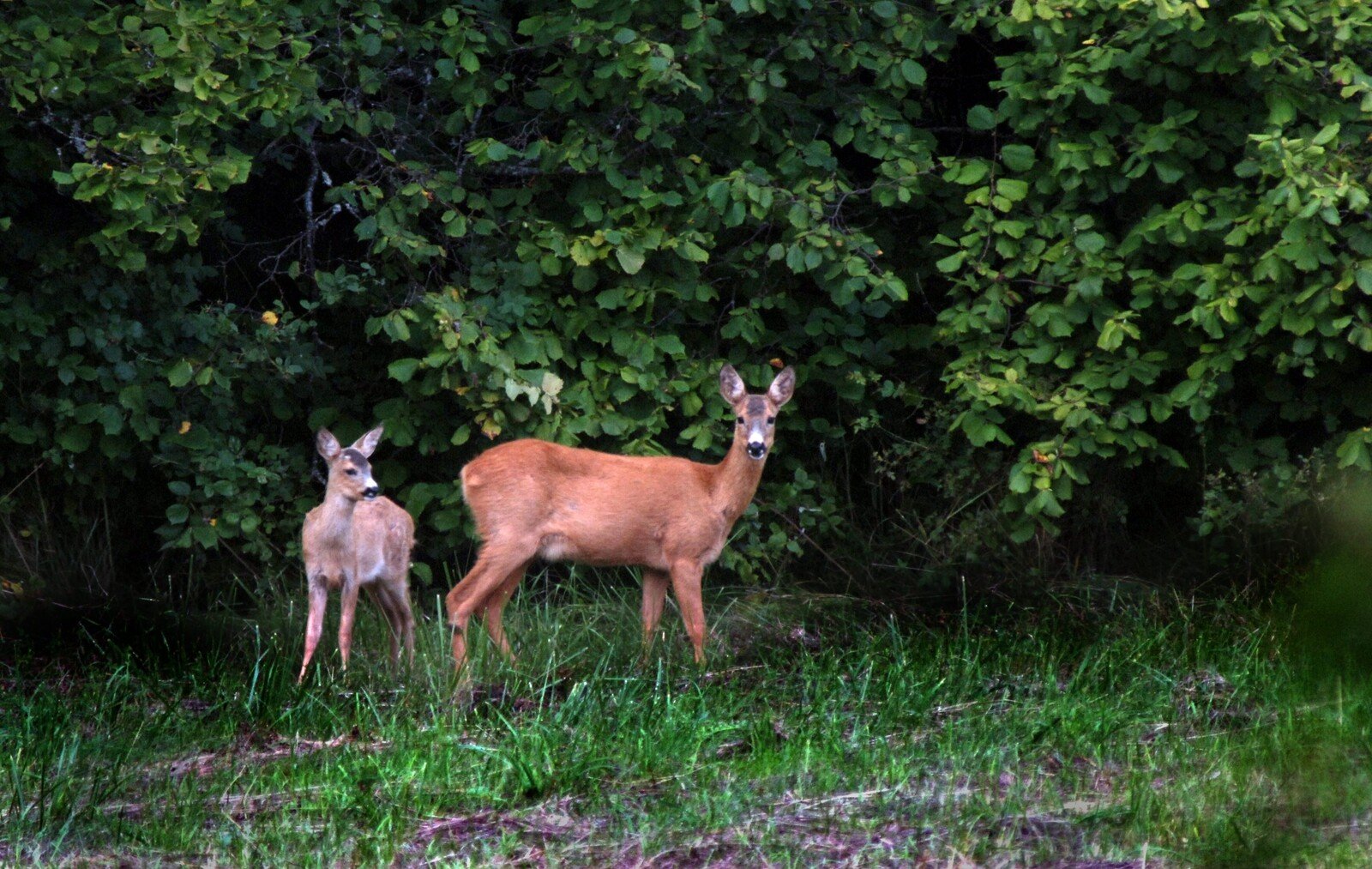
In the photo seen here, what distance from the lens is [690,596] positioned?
259 inches

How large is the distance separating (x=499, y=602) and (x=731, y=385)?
1.31 meters

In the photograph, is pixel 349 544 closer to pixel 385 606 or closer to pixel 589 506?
pixel 385 606

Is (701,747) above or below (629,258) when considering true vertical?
below

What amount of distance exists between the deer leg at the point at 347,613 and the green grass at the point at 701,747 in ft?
0.26

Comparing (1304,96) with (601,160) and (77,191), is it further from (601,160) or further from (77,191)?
(77,191)

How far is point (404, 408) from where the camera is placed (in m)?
7.37

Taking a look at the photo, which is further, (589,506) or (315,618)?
(589,506)

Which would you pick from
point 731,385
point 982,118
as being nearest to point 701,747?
point 731,385

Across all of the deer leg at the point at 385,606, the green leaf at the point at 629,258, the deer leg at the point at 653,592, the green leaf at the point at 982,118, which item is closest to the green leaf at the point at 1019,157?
the green leaf at the point at 982,118

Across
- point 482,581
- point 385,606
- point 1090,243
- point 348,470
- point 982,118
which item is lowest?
point 385,606

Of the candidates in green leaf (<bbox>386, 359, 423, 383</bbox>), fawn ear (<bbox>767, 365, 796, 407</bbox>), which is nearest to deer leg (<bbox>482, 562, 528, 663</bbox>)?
green leaf (<bbox>386, 359, 423, 383</bbox>)

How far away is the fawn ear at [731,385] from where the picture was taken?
6977 millimetres

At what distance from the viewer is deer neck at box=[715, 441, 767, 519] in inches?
268

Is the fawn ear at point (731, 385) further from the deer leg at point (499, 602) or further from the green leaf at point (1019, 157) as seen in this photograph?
the green leaf at point (1019, 157)
